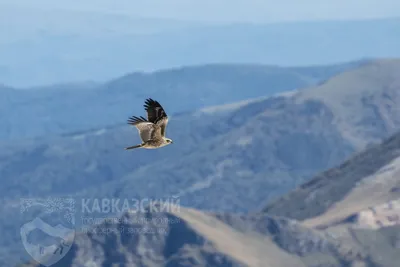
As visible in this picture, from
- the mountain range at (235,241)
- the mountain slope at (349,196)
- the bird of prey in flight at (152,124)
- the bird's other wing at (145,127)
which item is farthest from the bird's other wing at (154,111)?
the mountain slope at (349,196)

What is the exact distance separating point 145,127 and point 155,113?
0.89 meters

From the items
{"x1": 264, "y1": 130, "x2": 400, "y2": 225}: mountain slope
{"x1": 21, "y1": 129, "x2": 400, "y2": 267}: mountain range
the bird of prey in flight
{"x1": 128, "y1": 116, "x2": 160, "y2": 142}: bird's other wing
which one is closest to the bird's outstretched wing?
the bird of prey in flight

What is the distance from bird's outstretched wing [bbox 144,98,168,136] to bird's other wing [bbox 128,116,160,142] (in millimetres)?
209

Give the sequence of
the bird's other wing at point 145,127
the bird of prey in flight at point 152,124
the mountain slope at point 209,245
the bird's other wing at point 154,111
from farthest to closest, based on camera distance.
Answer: the mountain slope at point 209,245 < the bird's other wing at point 145,127 < the bird of prey in flight at point 152,124 < the bird's other wing at point 154,111

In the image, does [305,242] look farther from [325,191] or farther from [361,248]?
[325,191]

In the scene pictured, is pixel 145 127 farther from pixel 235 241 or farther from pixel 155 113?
pixel 235 241

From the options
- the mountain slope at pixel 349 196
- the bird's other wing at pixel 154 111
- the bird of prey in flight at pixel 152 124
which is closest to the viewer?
the bird's other wing at pixel 154 111

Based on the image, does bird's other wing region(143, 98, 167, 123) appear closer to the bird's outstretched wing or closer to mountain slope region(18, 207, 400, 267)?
the bird's outstretched wing

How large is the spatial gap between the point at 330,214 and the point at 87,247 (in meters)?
45.6

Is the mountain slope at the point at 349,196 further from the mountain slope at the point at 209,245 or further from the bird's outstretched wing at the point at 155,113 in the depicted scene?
the bird's outstretched wing at the point at 155,113

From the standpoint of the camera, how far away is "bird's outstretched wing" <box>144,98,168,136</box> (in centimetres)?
3733

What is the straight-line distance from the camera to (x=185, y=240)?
14438 cm

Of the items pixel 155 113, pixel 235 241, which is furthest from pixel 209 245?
pixel 155 113

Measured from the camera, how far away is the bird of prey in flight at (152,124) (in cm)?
3746
